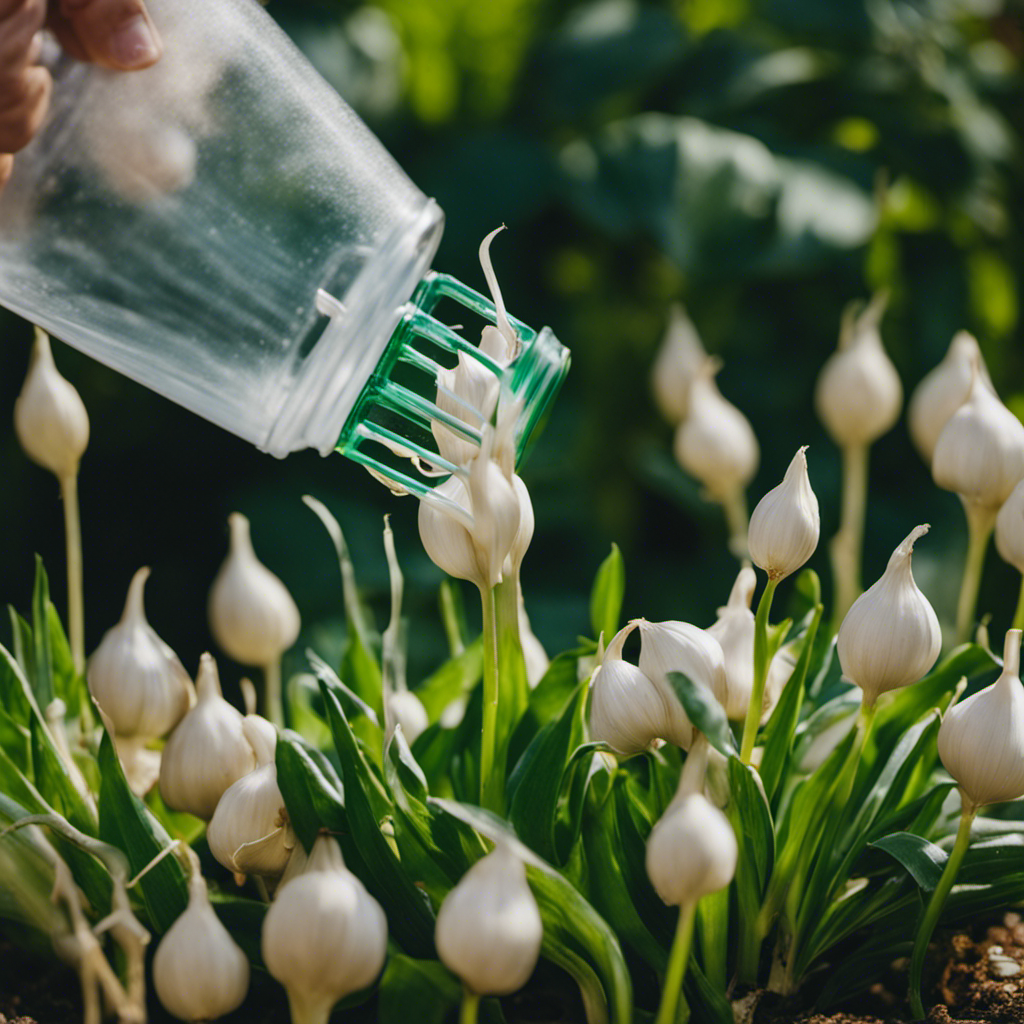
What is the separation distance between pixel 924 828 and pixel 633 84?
578 millimetres

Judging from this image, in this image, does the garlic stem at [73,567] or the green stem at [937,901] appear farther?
the garlic stem at [73,567]

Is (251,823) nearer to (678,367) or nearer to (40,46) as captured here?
(40,46)

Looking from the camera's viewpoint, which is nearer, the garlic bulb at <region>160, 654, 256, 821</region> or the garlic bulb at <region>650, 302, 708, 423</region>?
the garlic bulb at <region>160, 654, 256, 821</region>

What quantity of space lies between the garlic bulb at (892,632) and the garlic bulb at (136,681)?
18 centimetres

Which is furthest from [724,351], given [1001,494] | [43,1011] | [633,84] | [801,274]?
[43,1011]

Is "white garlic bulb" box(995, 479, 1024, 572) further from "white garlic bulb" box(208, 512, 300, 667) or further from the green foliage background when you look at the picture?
the green foliage background

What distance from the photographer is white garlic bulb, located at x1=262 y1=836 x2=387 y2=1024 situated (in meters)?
0.21

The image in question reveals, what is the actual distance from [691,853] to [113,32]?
215 millimetres

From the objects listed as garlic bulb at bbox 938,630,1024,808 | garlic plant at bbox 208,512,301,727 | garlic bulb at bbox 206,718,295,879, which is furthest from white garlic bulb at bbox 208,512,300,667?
garlic bulb at bbox 938,630,1024,808

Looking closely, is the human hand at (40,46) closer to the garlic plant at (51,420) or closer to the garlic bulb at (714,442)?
the garlic plant at (51,420)

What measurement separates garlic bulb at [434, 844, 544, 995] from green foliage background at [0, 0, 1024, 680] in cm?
44

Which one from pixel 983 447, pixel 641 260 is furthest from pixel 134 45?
pixel 641 260

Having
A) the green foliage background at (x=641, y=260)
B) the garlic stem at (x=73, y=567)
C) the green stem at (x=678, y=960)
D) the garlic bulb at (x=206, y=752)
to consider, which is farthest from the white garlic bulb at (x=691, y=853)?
the green foliage background at (x=641, y=260)

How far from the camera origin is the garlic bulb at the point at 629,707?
247 mm
